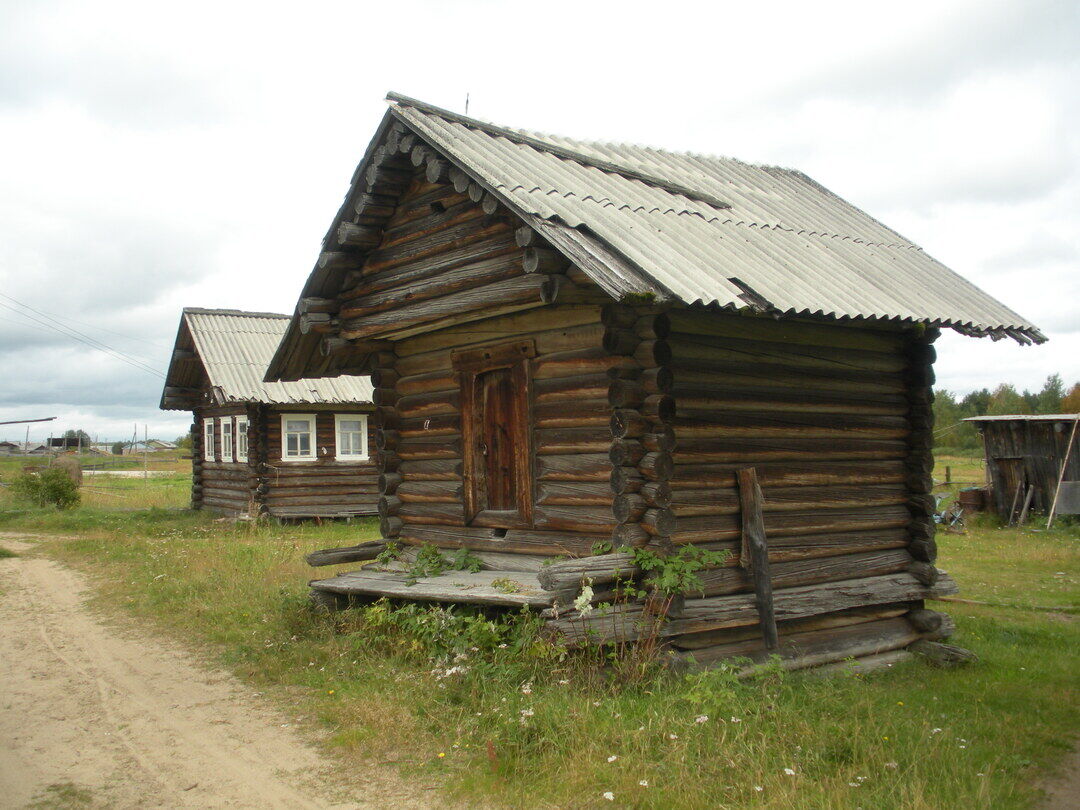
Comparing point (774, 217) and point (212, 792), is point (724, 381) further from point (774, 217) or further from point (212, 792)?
point (212, 792)

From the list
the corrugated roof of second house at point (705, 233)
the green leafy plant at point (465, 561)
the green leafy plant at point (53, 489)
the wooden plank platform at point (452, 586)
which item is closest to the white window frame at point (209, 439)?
the green leafy plant at point (53, 489)

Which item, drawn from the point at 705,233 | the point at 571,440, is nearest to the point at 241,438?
the point at 571,440

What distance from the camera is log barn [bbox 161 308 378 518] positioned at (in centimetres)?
2314

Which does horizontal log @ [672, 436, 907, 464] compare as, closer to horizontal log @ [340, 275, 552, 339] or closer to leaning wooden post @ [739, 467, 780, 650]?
leaning wooden post @ [739, 467, 780, 650]

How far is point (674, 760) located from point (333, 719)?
9.17 ft

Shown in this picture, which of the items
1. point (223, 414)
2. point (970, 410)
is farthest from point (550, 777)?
point (970, 410)

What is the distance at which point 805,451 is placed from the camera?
28.3 ft

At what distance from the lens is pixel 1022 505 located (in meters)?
20.5

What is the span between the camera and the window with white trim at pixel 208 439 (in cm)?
2656

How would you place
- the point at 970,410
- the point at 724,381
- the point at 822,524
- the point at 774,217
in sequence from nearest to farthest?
the point at 724,381, the point at 822,524, the point at 774,217, the point at 970,410

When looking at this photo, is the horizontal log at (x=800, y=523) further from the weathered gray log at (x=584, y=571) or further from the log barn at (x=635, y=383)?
the weathered gray log at (x=584, y=571)

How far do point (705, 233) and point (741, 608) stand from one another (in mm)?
3504

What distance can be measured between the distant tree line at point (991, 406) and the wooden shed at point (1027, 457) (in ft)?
119

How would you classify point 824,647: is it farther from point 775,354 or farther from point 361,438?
point 361,438
